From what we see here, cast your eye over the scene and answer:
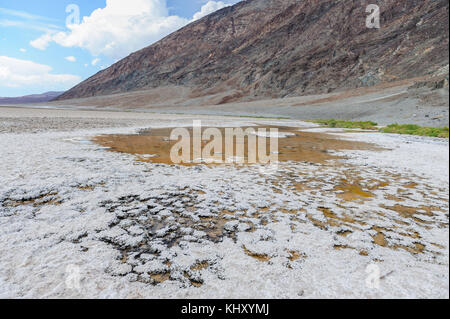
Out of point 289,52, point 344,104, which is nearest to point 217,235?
point 344,104

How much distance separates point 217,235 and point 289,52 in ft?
294

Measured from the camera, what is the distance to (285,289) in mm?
2166

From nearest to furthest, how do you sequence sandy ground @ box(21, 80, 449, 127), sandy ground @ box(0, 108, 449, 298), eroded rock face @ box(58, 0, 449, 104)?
1. sandy ground @ box(0, 108, 449, 298)
2. sandy ground @ box(21, 80, 449, 127)
3. eroded rock face @ box(58, 0, 449, 104)

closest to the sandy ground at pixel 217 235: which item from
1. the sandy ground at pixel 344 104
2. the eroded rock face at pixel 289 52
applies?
the sandy ground at pixel 344 104

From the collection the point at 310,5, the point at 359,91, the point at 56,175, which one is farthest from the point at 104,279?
the point at 310,5

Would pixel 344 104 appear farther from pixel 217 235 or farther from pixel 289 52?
pixel 217 235

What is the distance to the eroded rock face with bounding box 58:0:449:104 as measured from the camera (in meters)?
57.2

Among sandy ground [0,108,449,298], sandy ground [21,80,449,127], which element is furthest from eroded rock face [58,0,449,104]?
sandy ground [0,108,449,298]

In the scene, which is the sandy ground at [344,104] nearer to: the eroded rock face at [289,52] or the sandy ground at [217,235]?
the eroded rock face at [289,52]

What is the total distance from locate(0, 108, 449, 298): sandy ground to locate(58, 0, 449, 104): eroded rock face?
56.4m

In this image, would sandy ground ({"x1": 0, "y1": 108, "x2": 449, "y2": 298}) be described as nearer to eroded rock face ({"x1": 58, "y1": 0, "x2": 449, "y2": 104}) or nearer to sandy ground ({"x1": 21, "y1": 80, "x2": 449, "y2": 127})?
sandy ground ({"x1": 21, "y1": 80, "x2": 449, "y2": 127})

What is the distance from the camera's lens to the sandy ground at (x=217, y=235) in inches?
86.5
